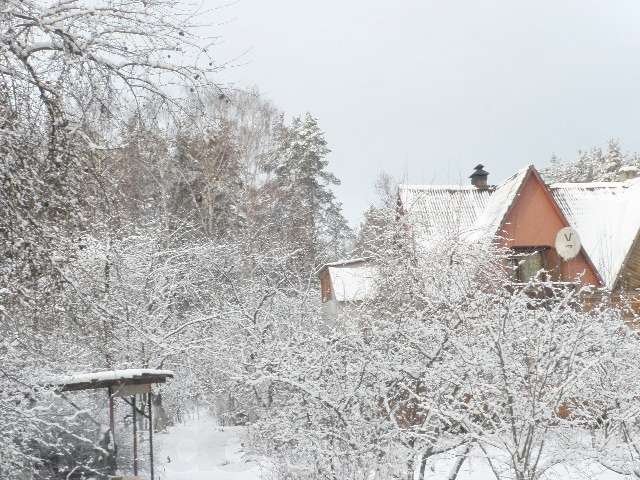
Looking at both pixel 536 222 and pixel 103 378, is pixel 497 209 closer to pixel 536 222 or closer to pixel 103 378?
pixel 536 222

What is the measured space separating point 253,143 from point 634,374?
20.9 meters

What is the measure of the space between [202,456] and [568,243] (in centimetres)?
1161

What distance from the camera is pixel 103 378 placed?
11.4 m

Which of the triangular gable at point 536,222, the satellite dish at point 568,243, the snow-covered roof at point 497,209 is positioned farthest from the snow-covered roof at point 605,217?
the snow-covered roof at point 497,209

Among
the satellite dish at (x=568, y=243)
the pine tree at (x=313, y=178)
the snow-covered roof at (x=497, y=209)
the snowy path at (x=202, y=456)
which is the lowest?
the snowy path at (x=202, y=456)

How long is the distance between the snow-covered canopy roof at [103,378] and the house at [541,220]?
362 inches

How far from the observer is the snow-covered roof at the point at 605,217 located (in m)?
21.1

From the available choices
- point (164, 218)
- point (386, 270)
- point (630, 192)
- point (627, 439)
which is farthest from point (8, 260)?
point (630, 192)

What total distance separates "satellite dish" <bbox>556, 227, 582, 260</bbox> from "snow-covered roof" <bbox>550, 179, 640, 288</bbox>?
3.00ft

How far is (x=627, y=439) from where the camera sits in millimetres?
8211

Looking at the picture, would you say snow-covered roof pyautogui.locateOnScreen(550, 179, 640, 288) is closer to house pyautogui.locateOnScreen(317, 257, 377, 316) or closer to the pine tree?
house pyautogui.locateOnScreen(317, 257, 377, 316)

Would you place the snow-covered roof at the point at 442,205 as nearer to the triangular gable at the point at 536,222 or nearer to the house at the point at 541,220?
the house at the point at 541,220

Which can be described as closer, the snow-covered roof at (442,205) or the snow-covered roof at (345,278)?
the snow-covered roof at (442,205)

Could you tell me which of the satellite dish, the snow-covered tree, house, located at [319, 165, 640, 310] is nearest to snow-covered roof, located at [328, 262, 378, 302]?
house, located at [319, 165, 640, 310]
